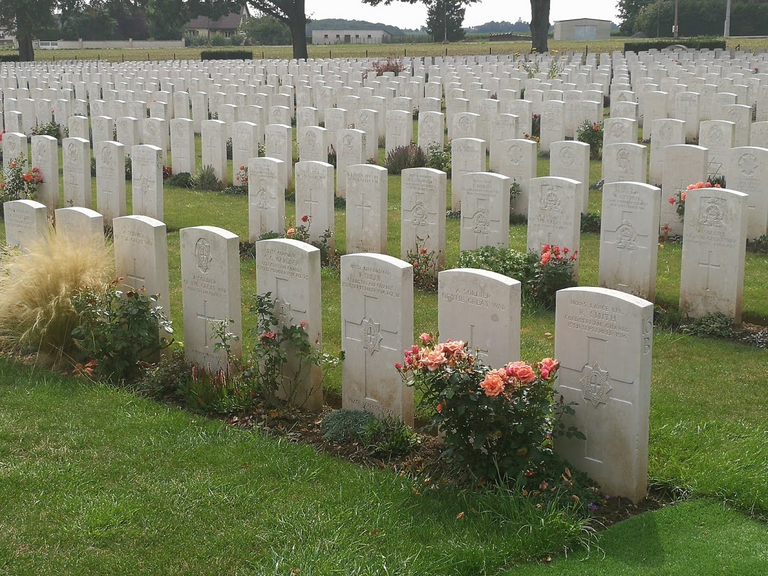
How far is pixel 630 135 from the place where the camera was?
507 inches

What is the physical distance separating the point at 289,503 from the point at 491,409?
3.84ft

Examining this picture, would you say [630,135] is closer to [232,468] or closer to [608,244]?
[608,244]

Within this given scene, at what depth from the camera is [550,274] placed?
8523 mm

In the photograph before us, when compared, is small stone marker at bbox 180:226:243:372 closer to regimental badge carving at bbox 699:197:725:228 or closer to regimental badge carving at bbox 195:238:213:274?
regimental badge carving at bbox 195:238:213:274

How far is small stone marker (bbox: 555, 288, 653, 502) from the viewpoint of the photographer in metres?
4.96

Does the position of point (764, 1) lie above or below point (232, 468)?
above

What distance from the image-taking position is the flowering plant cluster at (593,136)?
52.1 ft

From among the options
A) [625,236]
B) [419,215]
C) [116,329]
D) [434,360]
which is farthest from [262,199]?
[434,360]

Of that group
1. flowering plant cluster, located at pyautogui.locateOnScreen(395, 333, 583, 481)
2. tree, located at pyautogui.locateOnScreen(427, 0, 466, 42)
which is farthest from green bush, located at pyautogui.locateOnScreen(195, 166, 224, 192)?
tree, located at pyautogui.locateOnScreen(427, 0, 466, 42)

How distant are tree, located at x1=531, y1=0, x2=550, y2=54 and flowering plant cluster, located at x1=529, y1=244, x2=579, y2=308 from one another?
31887mm

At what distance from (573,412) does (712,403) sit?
1.71 metres

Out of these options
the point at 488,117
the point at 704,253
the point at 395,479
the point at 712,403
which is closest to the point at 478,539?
the point at 395,479

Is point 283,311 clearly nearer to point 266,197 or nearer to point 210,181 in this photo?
point 266,197

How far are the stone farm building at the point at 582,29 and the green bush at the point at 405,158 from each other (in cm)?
6877
